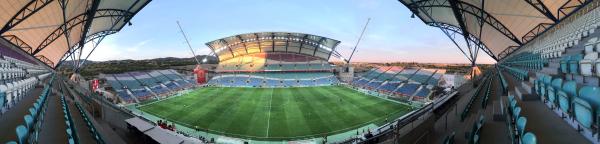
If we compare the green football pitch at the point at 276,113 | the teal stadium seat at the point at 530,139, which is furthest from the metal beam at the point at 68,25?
the teal stadium seat at the point at 530,139

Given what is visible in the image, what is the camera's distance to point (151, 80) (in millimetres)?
54062

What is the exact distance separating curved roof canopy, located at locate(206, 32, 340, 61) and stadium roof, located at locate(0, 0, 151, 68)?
29.4 metres

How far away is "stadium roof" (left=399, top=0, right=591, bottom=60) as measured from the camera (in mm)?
20406

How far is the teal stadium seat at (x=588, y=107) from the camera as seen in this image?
3.00 m

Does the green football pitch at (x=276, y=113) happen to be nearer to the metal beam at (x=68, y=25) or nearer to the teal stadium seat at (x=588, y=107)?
the metal beam at (x=68, y=25)

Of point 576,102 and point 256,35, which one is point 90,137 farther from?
point 256,35

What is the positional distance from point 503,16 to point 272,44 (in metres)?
48.0

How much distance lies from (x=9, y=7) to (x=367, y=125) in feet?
79.7

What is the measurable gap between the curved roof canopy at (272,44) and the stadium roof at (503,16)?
29.4m

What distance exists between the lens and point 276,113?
98.1 feet

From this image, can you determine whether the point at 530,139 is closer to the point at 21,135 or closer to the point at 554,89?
the point at 554,89

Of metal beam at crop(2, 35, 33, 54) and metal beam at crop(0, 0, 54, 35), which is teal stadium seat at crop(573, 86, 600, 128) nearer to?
metal beam at crop(0, 0, 54, 35)

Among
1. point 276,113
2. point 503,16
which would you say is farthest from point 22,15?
point 503,16

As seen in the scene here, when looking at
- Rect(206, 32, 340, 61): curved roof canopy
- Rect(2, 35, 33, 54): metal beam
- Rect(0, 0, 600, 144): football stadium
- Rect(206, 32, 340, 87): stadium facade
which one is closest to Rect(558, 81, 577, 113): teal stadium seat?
Rect(0, 0, 600, 144): football stadium
